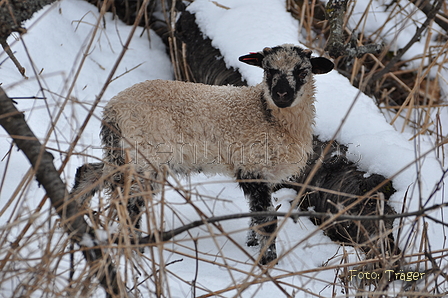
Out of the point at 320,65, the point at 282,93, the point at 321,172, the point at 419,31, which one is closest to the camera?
the point at 282,93

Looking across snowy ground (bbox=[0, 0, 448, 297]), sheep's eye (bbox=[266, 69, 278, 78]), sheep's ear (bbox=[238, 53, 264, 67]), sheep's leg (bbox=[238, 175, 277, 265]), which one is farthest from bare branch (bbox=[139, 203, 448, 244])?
sheep's ear (bbox=[238, 53, 264, 67])

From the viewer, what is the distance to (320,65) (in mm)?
3410

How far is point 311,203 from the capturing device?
3.88 metres

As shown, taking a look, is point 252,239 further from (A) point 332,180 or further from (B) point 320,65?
(B) point 320,65

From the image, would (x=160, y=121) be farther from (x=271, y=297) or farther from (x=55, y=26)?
(x=55, y=26)

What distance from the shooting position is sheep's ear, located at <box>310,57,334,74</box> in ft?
11.0

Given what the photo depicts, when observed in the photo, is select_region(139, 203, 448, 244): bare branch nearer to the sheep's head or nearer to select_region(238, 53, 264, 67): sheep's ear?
the sheep's head

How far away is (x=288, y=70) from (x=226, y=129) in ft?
2.09

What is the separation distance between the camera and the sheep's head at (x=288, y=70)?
3.20m

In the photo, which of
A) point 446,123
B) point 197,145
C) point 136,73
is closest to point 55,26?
point 136,73

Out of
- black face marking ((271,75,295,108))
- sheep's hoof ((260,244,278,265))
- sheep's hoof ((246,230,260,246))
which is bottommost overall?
sheep's hoof ((246,230,260,246))

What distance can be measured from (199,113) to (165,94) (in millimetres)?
296

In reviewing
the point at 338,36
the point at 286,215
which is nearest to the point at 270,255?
the point at 286,215

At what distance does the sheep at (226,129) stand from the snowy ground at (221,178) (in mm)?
224
